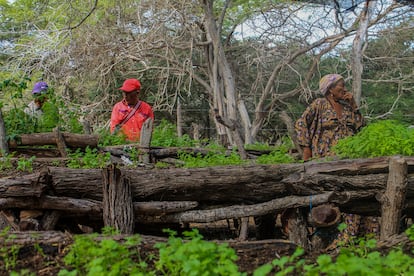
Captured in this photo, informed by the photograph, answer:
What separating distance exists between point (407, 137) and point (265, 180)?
65.4 inches

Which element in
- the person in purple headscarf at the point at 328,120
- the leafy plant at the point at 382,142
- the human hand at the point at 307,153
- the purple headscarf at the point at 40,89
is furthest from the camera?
the purple headscarf at the point at 40,89

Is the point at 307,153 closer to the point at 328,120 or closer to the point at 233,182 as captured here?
the point at 328,120

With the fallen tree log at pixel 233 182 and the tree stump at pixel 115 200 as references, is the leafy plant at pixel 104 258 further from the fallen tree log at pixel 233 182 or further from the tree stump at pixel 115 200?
the fallen tree log at pixel 233 182

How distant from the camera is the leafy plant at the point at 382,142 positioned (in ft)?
19.8

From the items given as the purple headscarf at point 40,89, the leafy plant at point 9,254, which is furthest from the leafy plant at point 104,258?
the purple headscarf at point 40,89

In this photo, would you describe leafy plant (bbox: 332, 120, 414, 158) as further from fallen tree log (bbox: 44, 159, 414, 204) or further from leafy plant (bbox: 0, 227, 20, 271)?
leafy plant (bbox: 0, 227, 20, 271)

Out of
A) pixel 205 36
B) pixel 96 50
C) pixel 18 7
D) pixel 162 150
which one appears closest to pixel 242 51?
pixel 205 36

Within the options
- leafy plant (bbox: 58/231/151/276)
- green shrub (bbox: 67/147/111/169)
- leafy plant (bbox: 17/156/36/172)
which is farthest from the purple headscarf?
leafy plant (bbox: 58/231/151/276)

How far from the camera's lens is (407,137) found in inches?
243

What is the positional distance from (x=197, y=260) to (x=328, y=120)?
439 centimetres

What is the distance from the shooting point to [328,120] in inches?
282

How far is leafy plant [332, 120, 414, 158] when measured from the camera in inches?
237

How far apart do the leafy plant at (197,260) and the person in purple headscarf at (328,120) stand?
3.85 metres

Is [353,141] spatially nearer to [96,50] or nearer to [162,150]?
[162,150]
